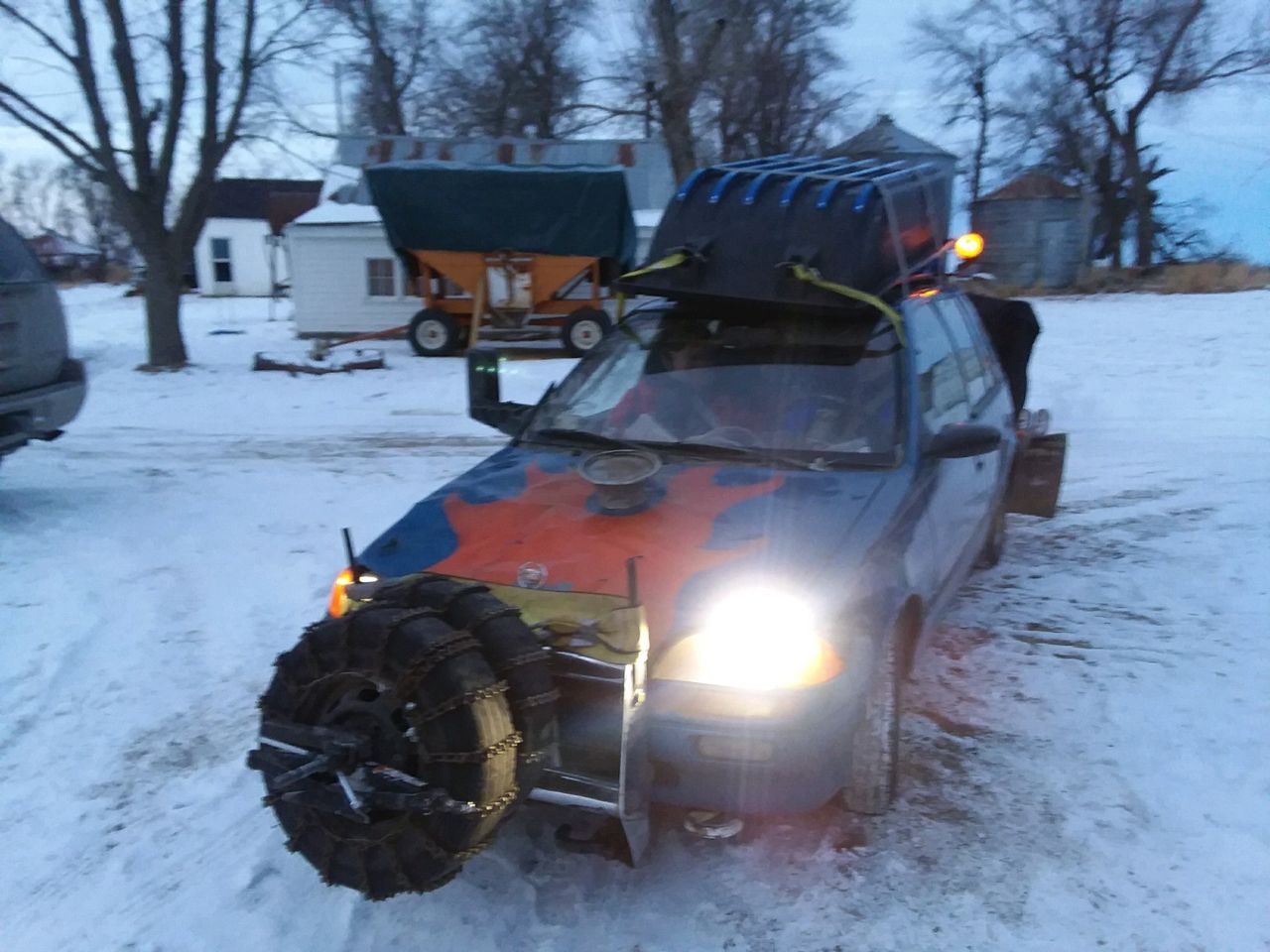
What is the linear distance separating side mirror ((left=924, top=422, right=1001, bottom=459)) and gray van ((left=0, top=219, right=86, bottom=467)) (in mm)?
5736

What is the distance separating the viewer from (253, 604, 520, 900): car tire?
8.41ft

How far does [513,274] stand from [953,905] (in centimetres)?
1464

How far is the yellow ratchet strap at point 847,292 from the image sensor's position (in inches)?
161

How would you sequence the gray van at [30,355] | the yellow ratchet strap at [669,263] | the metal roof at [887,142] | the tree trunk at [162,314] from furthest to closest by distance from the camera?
the metal roof at [887,142] < the tree trunk at [162,314] < the gray van at [30,355] < the yellow ratchet strap at [669,263]

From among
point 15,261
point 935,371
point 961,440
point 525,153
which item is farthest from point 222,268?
point 961,440

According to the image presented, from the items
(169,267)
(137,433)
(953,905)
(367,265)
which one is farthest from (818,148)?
(953,905)

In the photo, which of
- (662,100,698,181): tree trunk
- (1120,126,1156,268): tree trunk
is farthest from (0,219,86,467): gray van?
(1120,126,1156,268): tree trunk

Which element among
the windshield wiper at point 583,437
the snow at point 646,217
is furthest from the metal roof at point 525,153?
the windshield wiper at point 583,437

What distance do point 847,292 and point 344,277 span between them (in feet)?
57.6

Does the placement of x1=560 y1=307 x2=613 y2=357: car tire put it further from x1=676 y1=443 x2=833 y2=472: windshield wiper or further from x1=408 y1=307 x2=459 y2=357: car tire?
x1=676 y1=443 x2=833 y2=472: windshield wiper

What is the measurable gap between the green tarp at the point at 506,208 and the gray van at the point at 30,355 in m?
9.19

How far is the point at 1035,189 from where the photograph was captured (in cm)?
2980

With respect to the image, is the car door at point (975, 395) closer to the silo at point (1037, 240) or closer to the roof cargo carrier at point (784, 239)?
the roof cargo carrier at point (784, 239)

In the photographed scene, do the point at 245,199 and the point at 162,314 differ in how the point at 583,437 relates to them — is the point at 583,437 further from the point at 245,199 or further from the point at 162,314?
the point at 245,199
